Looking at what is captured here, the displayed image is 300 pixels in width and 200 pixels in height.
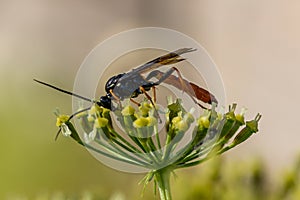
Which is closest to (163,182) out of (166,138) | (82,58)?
(166,138)

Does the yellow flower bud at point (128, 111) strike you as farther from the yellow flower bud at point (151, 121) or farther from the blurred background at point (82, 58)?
the blurred background at point (82, 58)

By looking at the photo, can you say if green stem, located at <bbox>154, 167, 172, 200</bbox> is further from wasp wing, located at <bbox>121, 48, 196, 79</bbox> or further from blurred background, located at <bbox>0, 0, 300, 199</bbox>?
blurred background, located at <bbox>0, 0, 300, 199</bbox>

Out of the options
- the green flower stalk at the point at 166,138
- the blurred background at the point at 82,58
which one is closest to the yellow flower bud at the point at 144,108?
the green flower stalk at the point at 166,138

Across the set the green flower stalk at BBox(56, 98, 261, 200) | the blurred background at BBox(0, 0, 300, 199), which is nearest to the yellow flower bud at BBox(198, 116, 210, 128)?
the green flower stalk at BBox(56, 98, 261, 200)

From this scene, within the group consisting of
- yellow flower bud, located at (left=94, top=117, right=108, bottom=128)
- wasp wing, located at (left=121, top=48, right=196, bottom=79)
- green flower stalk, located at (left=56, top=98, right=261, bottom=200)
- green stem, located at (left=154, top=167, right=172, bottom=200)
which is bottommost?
green stem, located at (left=154, top=167, right=172, bottom=200)

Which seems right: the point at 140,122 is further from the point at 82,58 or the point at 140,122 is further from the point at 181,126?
the point at 82,58

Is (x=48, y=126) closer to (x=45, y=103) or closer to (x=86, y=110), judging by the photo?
(x=45, y=103)
